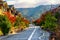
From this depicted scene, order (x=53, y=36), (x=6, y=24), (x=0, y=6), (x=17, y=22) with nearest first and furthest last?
(x=53, y=36) < (x=6, y=24) < (x=17, y=22) < (x=0, y=6)

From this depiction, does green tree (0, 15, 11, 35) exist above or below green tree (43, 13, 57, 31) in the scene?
above

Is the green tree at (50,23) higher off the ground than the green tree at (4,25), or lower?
lower

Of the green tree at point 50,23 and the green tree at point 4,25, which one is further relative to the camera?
the green tree at point 50,23

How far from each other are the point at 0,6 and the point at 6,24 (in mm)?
48679

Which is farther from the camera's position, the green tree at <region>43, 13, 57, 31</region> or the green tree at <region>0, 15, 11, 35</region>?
the green tree at <region>43, 13, 57, 31</region>

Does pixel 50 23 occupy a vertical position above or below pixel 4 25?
below

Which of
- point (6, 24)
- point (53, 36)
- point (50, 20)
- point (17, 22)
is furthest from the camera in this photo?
point (17, 22)

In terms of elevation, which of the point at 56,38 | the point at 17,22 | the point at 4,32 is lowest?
the point at 17,22

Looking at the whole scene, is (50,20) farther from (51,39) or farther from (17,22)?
(51,39)

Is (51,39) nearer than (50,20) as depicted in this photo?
Yes

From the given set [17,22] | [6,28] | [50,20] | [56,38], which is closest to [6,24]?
[6,28]

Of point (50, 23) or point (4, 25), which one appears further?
point (50, 23)

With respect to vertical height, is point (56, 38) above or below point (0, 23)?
above

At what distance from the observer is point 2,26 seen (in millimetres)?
61312
